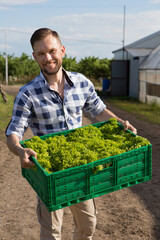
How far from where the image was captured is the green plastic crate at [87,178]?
2.26m

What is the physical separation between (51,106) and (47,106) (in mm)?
49

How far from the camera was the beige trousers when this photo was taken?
2867 millimetres

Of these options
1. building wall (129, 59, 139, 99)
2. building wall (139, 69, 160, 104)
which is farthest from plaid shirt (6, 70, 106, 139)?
building wall (129, 59, 139, 99)

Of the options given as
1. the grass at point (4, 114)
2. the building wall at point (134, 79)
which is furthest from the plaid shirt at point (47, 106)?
the building wall at point (134, 79)

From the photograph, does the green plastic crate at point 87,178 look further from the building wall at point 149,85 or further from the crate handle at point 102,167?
the building wall at point 149,85

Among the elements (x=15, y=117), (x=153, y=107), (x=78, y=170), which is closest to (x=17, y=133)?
(x=15, y=117)

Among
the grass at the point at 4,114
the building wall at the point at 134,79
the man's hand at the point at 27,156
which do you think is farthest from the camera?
the building wall at the point at 134,79

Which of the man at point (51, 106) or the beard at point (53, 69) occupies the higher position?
the beard at point (53, 69)

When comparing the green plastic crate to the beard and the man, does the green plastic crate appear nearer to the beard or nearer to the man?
the man

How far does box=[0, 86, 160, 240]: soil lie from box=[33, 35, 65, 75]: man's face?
2.43 metres

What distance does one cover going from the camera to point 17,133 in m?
2.79

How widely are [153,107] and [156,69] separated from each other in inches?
101

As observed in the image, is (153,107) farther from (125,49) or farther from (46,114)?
(46,114)

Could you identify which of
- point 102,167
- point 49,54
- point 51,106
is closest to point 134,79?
point 51,106
